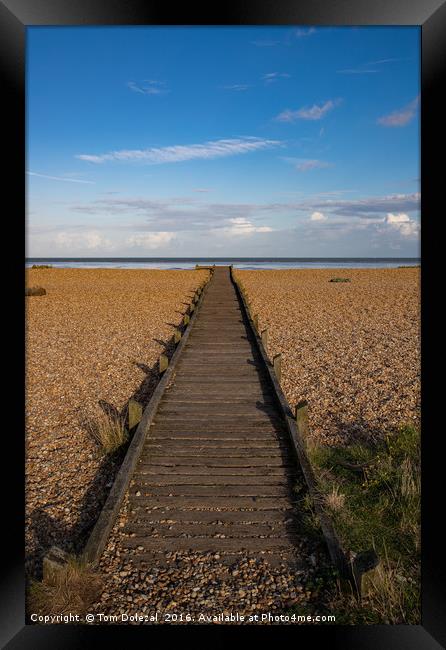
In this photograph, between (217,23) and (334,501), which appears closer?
(217,23)

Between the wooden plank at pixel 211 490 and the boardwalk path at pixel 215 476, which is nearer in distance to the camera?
the boardwalk path at pixel 215 476

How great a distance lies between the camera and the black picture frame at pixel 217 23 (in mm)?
1832

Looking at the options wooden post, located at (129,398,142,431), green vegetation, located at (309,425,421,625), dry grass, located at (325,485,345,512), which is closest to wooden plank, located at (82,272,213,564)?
wooden post, located at (129,398,142,431)

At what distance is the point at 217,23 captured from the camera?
2.10 m

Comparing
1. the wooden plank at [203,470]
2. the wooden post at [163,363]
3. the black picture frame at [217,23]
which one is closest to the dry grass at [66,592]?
the black picture frame at [217,23]

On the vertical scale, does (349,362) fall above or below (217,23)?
below

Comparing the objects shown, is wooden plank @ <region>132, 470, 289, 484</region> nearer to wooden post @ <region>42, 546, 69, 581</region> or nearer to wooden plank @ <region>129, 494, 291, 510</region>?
wooden plank @ <region>129, 494, 291, 510</region>

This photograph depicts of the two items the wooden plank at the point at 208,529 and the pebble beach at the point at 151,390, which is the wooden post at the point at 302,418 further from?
the wooden plank at the point at 208,529

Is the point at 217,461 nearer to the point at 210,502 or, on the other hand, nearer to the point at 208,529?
the point at 210,502

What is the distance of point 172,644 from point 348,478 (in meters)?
3.13

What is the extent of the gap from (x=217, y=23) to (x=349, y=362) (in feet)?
26.6

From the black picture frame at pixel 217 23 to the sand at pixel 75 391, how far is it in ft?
5.14

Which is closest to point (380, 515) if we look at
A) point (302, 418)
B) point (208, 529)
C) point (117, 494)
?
point (302, 418)
